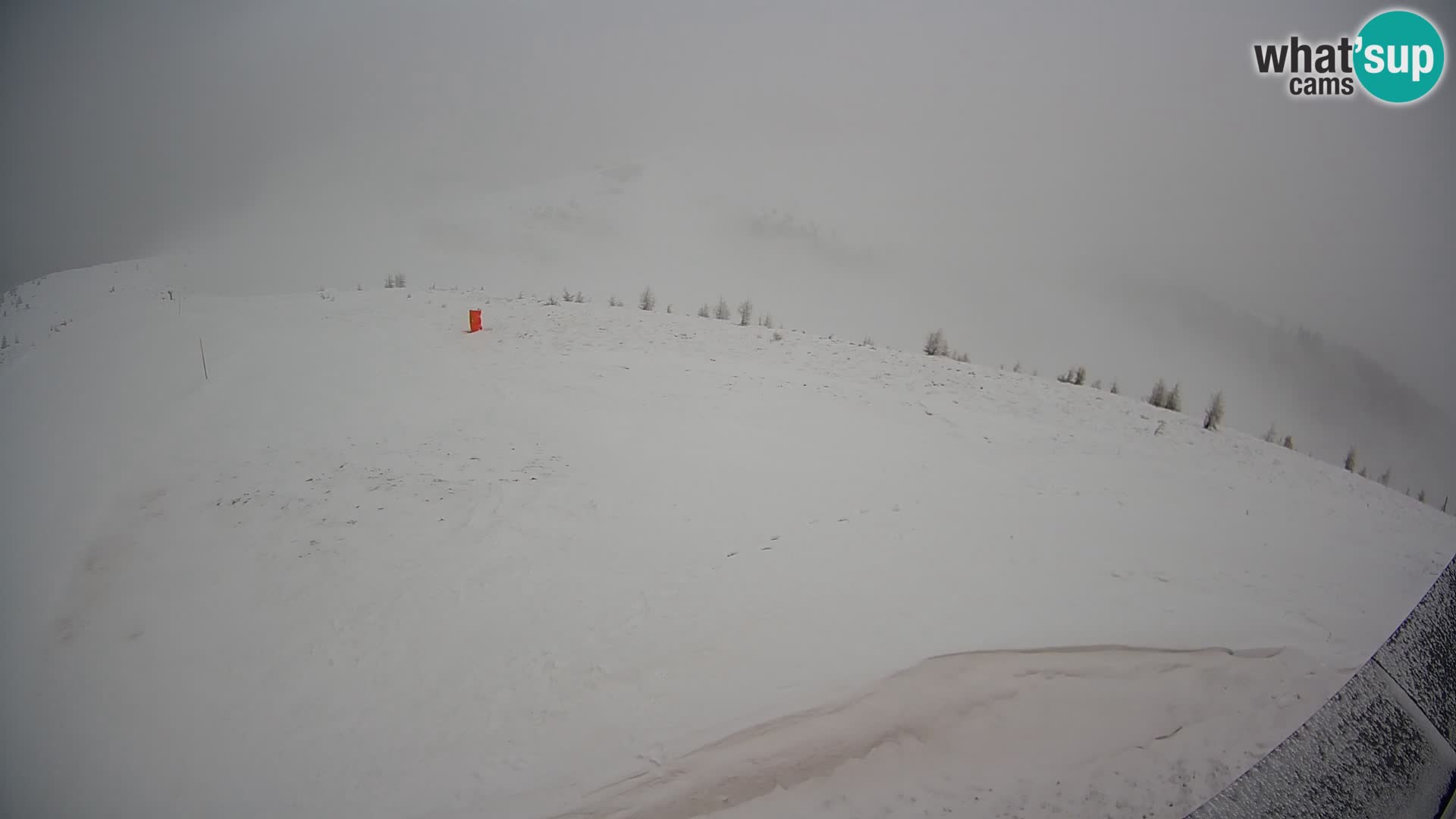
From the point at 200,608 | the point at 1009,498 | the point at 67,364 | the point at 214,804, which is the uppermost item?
the point at 67,364

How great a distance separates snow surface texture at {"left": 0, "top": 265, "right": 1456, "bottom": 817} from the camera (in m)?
2.30

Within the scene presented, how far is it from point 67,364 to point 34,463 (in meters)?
1.73

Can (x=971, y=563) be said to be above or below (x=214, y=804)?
above

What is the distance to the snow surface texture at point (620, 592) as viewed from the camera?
7.54 feet

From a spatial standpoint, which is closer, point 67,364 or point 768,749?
point 768,749

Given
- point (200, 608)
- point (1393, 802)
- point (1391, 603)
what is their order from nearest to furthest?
point (1393, 802) → point (200, 608) → point (1391, 603)

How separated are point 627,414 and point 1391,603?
5.25 meters

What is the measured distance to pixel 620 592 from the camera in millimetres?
3250

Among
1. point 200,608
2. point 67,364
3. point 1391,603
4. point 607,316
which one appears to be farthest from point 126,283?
point 1391,603

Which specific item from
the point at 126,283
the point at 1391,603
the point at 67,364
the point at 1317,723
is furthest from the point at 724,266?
the point at 1317,723

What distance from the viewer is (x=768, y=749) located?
2361 mm

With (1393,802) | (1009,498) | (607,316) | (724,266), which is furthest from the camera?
(724,266)

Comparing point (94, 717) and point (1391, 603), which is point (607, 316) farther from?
point (1391, 603)

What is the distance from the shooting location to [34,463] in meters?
3.81
